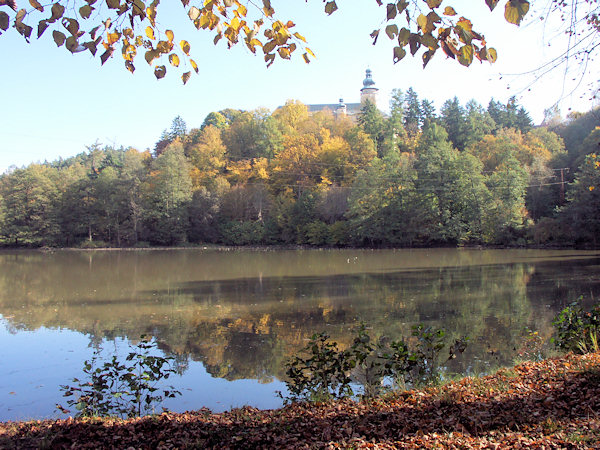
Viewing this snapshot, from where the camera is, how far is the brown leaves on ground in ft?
11.9

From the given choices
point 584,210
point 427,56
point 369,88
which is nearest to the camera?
point 427,56

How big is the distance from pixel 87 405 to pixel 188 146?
73.1 meters

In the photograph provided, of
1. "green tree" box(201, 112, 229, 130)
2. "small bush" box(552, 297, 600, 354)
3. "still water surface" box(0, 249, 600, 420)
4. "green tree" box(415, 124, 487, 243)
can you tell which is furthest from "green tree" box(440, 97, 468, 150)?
"small bush" box(552, 297, 600, 354)

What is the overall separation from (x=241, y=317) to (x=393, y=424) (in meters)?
8.71

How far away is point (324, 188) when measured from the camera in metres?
54.0

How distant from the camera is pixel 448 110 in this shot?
221 feet

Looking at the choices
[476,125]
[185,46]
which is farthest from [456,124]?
[185,46]

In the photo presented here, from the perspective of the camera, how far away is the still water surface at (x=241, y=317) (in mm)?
7625

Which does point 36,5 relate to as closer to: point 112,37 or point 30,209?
point 112,37

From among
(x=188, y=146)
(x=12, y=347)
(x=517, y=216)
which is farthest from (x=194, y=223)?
(x=12, y=347)

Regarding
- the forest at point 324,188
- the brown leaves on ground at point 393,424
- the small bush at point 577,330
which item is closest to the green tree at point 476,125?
the forest at point 324,188

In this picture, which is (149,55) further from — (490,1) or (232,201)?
(232,201)

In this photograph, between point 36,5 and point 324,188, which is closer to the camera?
point 36,5

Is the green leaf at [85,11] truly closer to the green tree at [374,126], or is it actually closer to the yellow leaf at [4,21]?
the yellow leaf at [4,21]
